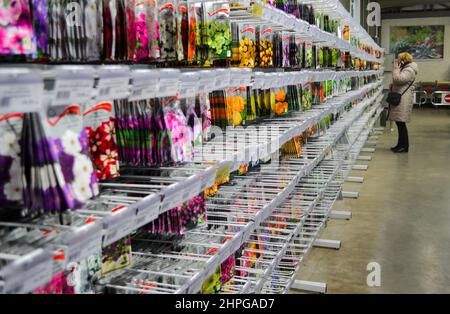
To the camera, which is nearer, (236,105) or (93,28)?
(93,28)

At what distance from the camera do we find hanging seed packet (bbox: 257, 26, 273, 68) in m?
3.21

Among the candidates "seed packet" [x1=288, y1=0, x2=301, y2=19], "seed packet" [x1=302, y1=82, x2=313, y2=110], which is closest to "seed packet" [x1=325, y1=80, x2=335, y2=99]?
"seed packet" [x1=302, y1=82, x2=313, y2=110]

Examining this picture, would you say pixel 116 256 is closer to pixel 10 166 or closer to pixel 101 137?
pixel 101 137

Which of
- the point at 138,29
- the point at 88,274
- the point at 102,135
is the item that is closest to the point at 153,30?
the point at 138,29

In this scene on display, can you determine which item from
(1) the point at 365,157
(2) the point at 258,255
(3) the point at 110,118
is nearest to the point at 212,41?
(3) the point at 110,118

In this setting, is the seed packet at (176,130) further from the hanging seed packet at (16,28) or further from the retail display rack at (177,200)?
the hanging seed packet at (16,28)

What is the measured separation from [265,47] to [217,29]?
37.0 inches

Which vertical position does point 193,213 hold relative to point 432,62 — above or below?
below

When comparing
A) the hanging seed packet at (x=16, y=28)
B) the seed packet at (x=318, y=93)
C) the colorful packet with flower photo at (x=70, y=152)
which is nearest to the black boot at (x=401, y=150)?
the seed packet at (x=318, y=93)

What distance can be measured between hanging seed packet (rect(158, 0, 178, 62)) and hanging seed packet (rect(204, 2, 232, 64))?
339mm

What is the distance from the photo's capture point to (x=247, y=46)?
2.96m

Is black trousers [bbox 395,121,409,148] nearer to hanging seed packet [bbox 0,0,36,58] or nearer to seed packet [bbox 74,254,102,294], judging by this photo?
seed packet [bbox 74,254,102,294]

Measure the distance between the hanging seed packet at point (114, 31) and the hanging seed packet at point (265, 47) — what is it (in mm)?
1616

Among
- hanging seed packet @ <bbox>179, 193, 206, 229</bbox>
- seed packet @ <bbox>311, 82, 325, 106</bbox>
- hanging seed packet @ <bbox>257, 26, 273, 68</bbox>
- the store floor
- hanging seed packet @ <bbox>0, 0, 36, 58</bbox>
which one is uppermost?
hanging seed packet @ <bbox>257, 26, 273, 68</bbox>
